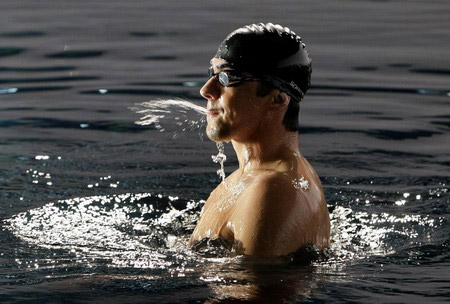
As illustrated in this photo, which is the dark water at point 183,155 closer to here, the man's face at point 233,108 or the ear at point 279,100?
the man's face at point 233,108

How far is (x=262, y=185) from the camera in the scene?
12.4 feet

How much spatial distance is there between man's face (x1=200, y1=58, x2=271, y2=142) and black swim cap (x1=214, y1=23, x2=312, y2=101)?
0.04m

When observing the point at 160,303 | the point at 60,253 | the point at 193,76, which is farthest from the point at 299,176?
the point at 193,76

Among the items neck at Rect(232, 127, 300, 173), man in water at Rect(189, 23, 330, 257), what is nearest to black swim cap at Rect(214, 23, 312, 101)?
man in water at Rect(189, 23, 330, 257)

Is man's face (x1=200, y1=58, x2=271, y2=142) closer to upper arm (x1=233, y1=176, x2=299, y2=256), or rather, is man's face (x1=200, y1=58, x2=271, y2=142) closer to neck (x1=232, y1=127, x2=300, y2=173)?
neck (x1=232, y1=127, x2=300, y2=173)

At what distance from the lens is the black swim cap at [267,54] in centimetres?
398

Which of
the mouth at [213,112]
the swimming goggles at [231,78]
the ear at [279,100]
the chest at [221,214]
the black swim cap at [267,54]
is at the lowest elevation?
the chest at [221,214]

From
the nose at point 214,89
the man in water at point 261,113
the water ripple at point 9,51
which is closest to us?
the man in water at point 261,113

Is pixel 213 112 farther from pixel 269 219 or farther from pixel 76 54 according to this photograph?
pixel 76 54

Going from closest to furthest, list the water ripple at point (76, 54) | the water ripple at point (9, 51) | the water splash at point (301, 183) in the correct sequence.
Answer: the water splash at point (301, 183) < the water ripple at point (76, 54) < the water ripple at point (9, 51)

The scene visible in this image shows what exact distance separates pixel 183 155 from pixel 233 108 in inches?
86.8

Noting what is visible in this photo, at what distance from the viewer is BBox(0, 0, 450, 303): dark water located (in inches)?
154

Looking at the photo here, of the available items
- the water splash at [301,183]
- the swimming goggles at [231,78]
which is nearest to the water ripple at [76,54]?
the swimming goggles at [231,78]

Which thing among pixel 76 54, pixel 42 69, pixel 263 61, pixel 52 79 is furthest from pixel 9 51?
pixel 263 61
